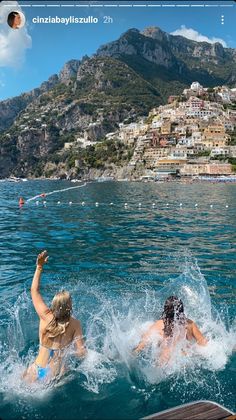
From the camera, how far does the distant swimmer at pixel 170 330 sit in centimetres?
775

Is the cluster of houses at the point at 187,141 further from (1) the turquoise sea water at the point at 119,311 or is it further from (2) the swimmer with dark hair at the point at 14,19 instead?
(2) the swimmer with dark hair at the point at 14,19

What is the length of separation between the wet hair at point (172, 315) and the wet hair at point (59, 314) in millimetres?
2033

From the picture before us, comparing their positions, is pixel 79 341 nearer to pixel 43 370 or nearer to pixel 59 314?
pixel 43 370

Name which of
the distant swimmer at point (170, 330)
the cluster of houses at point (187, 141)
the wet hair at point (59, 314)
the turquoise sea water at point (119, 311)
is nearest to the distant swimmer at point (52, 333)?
the wet hair at point (59, 314)

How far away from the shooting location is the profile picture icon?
11.5ft

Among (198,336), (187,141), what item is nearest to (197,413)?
(198,336)

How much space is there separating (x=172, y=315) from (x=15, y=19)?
5873 millimetres

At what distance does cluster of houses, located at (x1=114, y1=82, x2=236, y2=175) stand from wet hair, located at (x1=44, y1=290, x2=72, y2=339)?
133200 mm

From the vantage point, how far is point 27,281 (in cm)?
1523

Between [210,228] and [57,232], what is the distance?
1068 centimetres

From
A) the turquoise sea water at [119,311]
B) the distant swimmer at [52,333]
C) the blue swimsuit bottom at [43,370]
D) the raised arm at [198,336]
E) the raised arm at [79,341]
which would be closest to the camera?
the distant swimmer at [52,333]

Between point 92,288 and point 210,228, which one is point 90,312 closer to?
point 92,288

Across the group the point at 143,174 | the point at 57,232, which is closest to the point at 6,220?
the point at 57,232

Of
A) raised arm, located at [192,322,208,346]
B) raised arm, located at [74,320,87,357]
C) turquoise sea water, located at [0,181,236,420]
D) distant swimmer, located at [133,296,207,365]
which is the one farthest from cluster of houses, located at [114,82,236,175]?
raised arm, located at [74,320,87,357]
